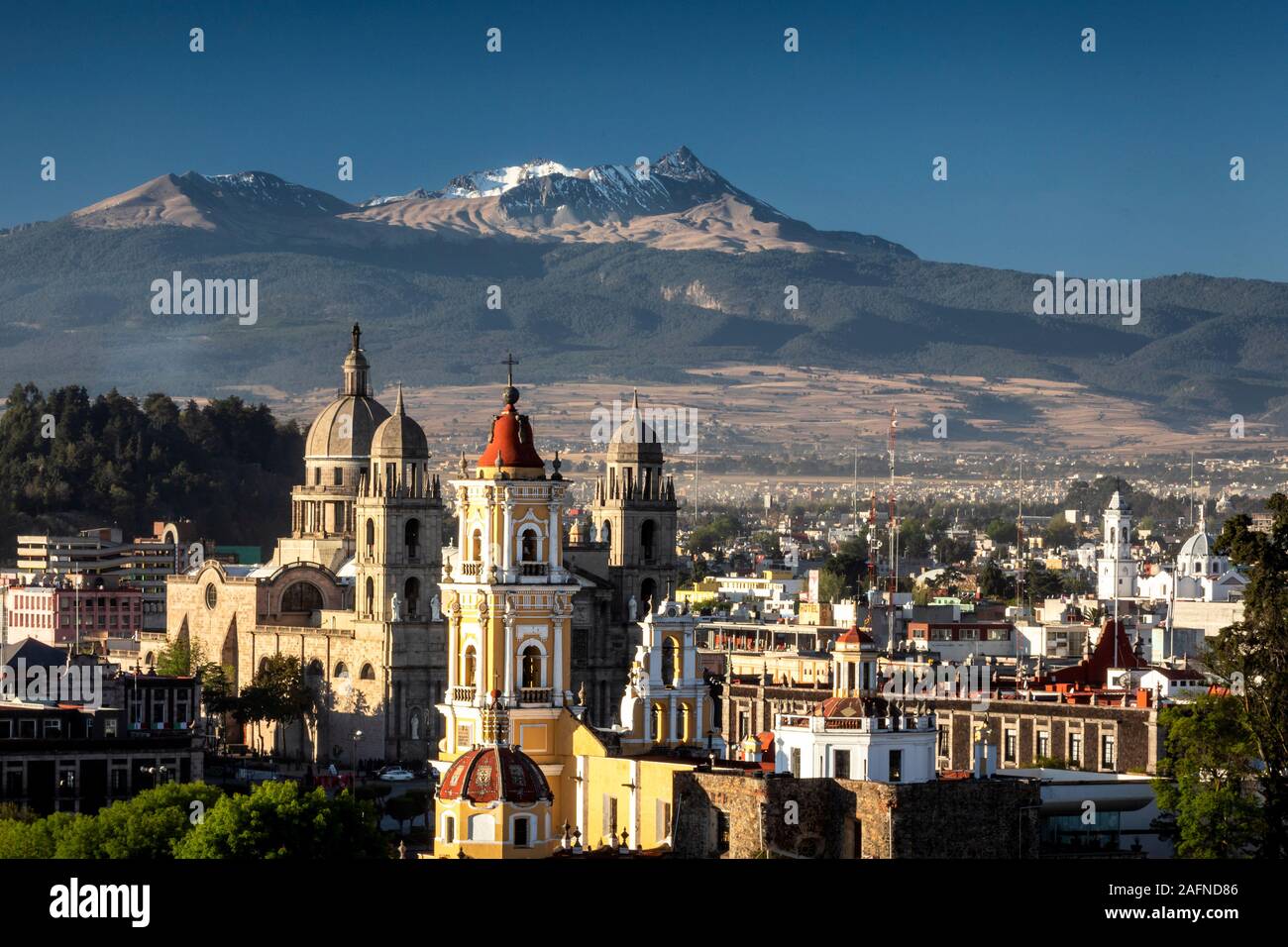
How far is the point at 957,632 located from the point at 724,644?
1128 centimetres

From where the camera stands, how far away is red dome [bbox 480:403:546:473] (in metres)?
77.2

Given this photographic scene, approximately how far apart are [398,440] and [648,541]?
32.6 ft

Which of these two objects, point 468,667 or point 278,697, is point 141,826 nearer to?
point 468,667

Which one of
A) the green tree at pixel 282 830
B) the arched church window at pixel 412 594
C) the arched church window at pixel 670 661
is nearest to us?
the green tree at pixel 282 830

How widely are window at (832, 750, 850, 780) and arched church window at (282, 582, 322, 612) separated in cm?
6465

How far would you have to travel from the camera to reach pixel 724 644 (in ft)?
484

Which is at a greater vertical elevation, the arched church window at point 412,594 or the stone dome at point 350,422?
the stone dome at point 350,422

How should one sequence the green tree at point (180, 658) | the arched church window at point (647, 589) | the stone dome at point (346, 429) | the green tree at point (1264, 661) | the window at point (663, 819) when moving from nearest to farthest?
the window at point (663, 819)
the green tree at point (1264, 661)
the arched church window at point (647, 589)
the green tree at point (180, 658)
the stone dome at point (346, 429)

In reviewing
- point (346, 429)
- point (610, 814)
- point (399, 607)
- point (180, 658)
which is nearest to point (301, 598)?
point (180, 658)

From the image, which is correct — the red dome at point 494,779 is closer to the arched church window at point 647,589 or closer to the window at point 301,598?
the arched church window at point 647,589

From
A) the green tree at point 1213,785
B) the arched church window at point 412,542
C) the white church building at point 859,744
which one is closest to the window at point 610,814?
the white church building at point 859,744

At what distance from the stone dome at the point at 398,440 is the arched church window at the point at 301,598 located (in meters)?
9.18

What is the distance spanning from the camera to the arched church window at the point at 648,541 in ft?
411
